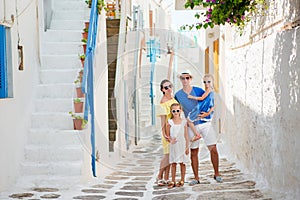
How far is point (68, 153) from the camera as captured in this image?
593 centimetres

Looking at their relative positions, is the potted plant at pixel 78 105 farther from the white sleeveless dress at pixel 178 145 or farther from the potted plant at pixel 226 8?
the potted plant at pixel 226 8

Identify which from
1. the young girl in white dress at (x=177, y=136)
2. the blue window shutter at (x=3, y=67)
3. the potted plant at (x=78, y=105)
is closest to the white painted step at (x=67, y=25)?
the potted plant at (x=78, y=105)

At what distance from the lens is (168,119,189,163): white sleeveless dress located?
5.51 metres

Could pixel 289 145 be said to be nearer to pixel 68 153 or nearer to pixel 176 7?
pixel 68 153

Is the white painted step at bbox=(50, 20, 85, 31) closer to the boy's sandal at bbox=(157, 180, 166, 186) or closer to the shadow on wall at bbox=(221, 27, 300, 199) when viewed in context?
the shadow on wall at bbox=(221, 27, 300, 199)

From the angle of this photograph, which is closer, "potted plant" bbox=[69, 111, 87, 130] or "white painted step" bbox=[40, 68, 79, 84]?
"potted plant" bbox=[69, 111, 87, 130]

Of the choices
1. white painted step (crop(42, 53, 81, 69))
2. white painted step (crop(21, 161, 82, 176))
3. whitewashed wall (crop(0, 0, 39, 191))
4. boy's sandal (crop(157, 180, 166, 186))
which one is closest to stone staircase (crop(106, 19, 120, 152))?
white painted step (crop(42, 53, 81, 69))

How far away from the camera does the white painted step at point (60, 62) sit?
7.42 m

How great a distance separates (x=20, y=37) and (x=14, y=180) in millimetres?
1904

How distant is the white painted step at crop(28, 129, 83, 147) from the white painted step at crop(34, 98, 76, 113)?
51cm

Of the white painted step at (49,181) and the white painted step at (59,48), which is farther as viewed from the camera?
the white painted step at (59,48)

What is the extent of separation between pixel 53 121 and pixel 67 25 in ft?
8.96

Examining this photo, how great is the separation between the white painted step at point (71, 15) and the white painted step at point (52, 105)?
8.58 feet

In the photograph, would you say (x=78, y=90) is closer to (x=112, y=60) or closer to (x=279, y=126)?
(x=112, y=60)
